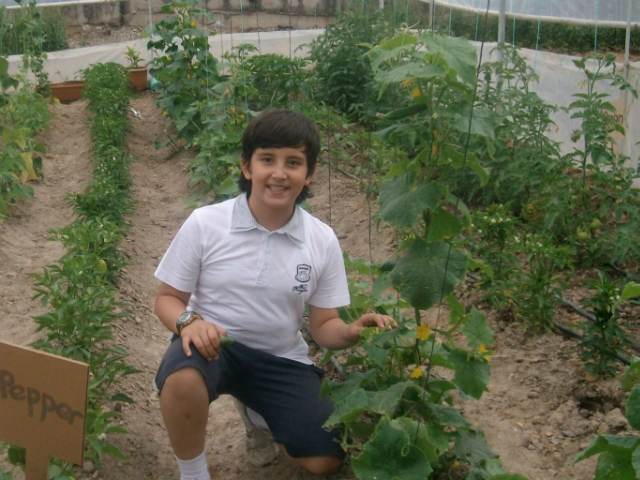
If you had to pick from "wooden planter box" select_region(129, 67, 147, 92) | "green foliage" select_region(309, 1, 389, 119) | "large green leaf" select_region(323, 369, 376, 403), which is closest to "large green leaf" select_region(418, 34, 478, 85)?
"large green leaf" select_region(323, 369, 376, 403)

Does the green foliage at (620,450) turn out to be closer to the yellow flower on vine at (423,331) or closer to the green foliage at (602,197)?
the yellow flower on vine at (423,331)

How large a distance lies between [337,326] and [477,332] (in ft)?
1.50

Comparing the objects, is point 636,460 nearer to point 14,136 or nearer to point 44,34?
point 14,136

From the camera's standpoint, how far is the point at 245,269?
235cm

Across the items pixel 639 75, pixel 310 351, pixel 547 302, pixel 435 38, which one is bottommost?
pixel 310 351

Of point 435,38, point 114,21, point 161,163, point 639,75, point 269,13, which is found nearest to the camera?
point 435,38

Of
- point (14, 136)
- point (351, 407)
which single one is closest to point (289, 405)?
point (351, 407)

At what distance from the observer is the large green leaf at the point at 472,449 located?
2.28m

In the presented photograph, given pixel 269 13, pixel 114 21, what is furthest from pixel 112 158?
pixel 269 13

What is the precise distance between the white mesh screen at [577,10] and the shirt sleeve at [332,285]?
12.3ft

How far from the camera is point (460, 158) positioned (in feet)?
6.75

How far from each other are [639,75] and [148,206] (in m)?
3.18

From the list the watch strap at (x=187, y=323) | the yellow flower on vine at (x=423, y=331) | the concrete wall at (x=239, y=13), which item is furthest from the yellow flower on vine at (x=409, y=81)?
the concrete wall at (x=239, y=13)

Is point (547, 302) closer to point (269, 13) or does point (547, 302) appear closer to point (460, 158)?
point (460, 158)
